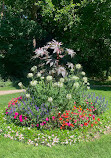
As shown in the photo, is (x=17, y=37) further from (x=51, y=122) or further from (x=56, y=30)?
(x=51, y=122)

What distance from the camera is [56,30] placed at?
1497 cm

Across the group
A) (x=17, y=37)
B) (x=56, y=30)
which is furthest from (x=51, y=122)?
(x=56, y=30)

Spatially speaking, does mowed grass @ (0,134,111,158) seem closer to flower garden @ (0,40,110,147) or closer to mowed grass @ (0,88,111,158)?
mowed grass @ (0,88,111,158)

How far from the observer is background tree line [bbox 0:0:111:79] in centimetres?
1045

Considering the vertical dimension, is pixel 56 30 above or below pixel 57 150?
above

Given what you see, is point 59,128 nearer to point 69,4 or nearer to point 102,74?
point 69,4

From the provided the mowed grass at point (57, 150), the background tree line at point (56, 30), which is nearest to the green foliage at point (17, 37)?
the background tree line at point (56, 30)

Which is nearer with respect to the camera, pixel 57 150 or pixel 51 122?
pixel 57 150

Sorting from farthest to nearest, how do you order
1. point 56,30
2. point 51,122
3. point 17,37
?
point 56,30 → point 17,37 → point 51,122

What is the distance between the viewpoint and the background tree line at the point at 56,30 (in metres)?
10.4

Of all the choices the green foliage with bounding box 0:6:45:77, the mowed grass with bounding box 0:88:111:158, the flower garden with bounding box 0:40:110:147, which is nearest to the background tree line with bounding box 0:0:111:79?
the green foliage with bounding box 0:6:45:77

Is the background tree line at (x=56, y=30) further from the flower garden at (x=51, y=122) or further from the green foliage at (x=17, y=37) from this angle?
the flower garden at (x=51, y=122)

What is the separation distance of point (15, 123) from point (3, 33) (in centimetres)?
1046

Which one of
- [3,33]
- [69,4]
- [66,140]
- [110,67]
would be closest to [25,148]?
[66,140]
